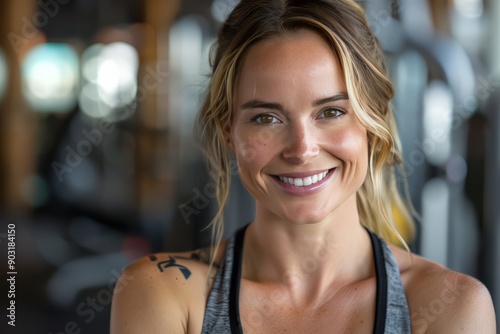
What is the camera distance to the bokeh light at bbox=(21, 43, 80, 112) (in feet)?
15.4

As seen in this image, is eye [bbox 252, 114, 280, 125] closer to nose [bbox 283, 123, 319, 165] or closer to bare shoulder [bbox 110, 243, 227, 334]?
nose [bbox 283, 123, 319, 165]

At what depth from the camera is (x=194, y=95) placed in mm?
4586

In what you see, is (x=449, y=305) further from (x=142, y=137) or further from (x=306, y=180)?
(x=142, y=137)

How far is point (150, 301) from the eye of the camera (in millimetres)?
1230

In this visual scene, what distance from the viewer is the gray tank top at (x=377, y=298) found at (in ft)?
3.88

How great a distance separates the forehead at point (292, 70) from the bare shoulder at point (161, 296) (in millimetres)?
341

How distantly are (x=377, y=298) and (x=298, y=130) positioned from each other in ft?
1.09

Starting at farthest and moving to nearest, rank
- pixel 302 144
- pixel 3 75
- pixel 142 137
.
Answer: pixel 142 137 < pixel 3 75 < pixel 302 144

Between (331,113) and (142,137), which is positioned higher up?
(331,113)

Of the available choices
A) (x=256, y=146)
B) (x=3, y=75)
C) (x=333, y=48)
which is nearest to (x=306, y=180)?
(x=256, y=146)

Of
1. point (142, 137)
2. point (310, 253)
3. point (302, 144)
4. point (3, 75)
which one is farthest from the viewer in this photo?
point (142, 137)

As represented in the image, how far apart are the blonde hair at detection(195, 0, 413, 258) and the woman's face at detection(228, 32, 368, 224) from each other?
0.02 m

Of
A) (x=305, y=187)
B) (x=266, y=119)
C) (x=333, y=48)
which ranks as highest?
(x=333, y=48)

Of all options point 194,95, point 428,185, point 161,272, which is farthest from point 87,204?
point 161,272
